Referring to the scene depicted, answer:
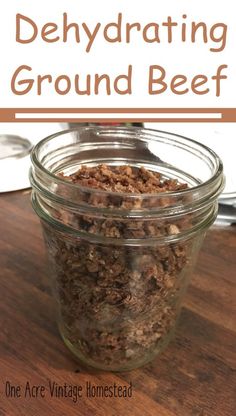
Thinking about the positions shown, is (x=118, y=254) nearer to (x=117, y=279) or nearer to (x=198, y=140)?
(x=117, y=279)

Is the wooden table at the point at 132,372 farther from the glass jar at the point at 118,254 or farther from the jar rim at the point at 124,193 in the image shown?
the jar rim at the point at 124,193

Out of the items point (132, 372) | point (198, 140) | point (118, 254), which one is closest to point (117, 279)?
point (118, 254)

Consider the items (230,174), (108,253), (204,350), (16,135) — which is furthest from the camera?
(16,135)

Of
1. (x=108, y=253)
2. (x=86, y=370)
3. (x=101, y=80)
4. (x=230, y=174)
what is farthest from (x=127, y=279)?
(x=101, y=80)

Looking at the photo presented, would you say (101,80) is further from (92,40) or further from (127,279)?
(127,279)

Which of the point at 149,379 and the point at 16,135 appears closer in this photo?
the point at 149,379

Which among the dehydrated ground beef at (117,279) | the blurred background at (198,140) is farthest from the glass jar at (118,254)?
the blurred background at (198,140)

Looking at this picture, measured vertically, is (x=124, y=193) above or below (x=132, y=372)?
above
